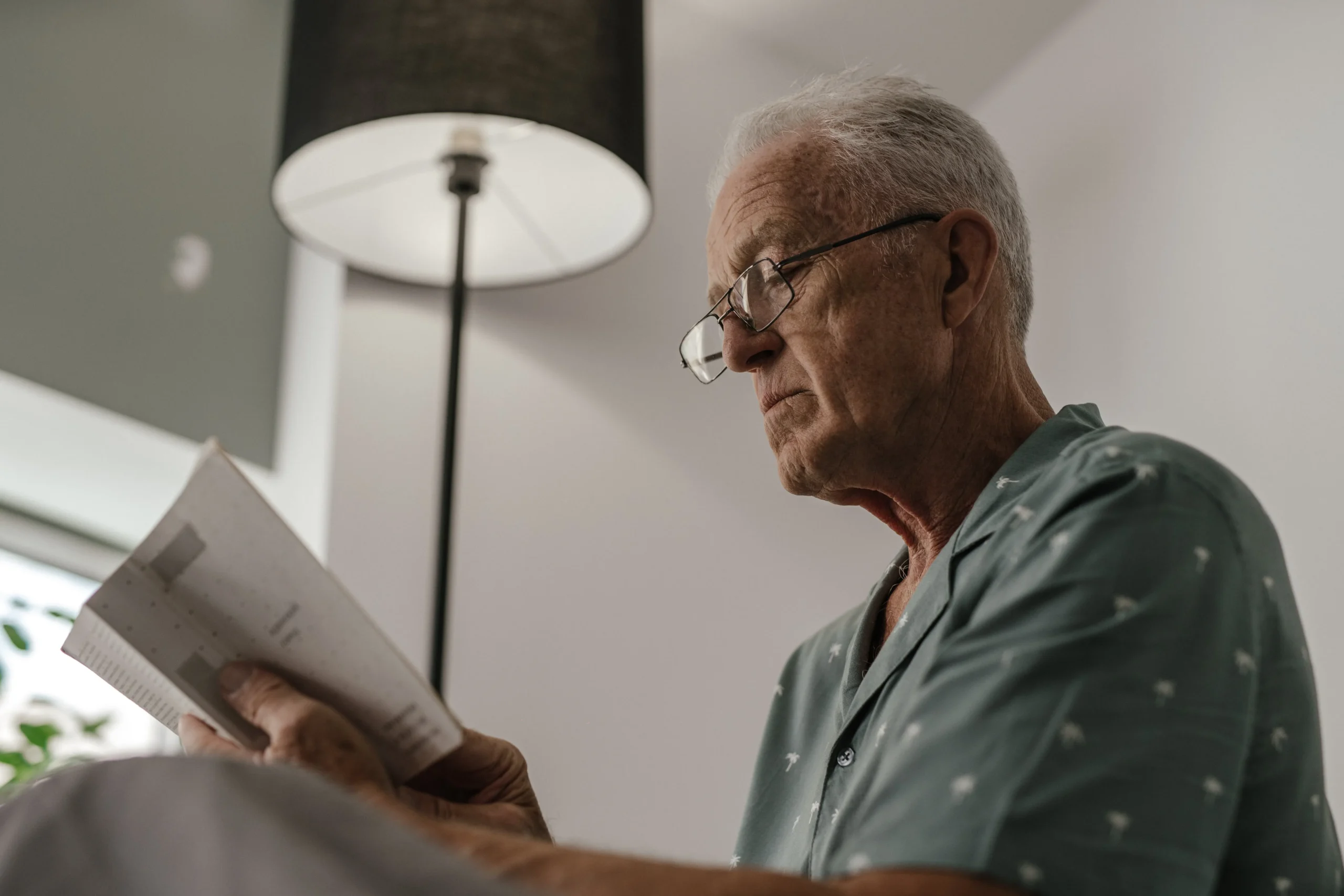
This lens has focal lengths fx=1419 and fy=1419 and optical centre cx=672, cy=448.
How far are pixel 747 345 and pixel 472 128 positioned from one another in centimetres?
93

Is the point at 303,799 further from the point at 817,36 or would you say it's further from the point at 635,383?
the point at 817,36

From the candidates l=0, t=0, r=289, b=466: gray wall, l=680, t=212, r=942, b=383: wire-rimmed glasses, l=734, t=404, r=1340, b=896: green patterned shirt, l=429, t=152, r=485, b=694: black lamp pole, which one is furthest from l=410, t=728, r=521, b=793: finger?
l=0, t=0, r=289, b=466: gray wall

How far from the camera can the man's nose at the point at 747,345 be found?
57.5 inches

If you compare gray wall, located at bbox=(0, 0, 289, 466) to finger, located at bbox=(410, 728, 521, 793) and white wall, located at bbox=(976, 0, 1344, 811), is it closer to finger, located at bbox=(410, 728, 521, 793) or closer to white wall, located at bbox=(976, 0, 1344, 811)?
finger, located at bbox=(410, 728, 521, 793)

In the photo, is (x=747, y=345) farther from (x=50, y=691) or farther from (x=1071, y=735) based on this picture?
(x=50, y=691)

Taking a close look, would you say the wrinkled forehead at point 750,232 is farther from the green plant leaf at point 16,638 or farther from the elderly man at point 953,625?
the green plant leaf at point 16,638

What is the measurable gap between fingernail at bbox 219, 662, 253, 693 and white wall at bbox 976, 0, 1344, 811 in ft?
5.26

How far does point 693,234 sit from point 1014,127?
2.43ft

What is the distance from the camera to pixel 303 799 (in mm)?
620

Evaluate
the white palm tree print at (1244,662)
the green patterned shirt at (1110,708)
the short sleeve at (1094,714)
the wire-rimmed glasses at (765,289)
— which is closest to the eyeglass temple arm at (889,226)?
the wire-rimmed glasses at (765,289)

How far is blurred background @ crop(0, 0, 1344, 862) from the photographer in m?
2.23

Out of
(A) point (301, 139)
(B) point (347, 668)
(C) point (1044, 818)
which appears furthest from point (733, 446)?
(C) point (1044, 818)

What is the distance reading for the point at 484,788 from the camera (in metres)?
1.22

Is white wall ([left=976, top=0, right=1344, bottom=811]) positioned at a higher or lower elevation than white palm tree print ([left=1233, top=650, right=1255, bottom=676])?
higher
